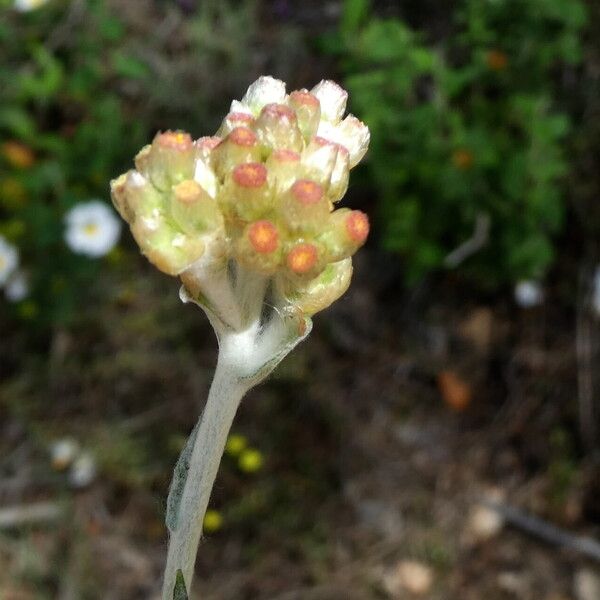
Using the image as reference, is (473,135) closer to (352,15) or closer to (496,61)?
(496,61)

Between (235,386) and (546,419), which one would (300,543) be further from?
(235,386)

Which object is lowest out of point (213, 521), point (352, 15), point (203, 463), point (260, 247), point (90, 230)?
point (213, 521)

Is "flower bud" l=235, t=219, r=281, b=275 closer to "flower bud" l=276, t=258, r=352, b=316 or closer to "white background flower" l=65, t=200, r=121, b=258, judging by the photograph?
"flower bud" l=276, t=258, r=352, b=316

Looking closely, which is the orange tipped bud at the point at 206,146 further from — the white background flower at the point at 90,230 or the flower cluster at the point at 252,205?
the white background flower at the point at 90,230

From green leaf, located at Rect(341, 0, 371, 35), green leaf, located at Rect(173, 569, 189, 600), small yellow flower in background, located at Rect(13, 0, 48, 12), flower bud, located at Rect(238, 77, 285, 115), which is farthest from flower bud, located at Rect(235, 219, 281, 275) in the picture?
small yellow flower in background, located at Rect(13, 0, 48, 12)

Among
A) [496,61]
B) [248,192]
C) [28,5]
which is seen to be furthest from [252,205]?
[28,5]

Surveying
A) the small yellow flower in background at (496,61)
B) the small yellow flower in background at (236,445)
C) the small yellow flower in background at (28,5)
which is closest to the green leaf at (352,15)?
the small yellow flower in background at (496,61)
